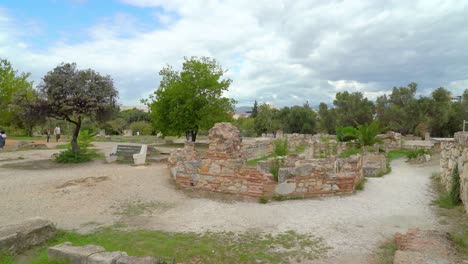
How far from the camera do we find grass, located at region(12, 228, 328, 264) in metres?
4.79

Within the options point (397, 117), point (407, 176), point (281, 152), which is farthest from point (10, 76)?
point (397, 117)

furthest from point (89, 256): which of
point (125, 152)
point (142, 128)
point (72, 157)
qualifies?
point (142, 128)

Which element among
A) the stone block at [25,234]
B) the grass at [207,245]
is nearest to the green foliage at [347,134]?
the grass at [207,245]

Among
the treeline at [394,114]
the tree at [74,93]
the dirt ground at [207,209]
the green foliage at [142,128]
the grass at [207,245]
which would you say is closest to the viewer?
the grass at [207,245]

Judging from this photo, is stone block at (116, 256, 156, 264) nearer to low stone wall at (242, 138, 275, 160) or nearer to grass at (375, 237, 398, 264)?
grass at (375, 237, 398, 264)

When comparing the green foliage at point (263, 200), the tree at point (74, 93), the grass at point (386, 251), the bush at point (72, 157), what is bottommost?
the grass at point (386, 251)

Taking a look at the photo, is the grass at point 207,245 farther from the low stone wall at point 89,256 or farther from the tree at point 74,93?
the tree at point 74,93

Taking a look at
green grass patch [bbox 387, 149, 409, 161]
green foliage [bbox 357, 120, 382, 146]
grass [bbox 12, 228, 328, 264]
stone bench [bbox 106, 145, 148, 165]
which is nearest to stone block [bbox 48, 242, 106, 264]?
grass [bbox 12, 228, 328, 264]

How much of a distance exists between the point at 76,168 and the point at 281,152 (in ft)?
29.3

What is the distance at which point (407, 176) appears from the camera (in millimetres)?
12281

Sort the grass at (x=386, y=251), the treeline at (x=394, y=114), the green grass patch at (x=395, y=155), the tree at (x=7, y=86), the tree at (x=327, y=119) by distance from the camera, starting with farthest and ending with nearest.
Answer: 1. the tree at (x=327, y=119)
2. the treeline at (x=394, y=114)
3. the tree at (x=7, y=86)
4. the green grass patch at (x=395, y=155)
5. the grass at (x=386, y=251)

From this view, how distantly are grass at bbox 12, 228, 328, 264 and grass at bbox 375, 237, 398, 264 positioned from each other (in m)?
0.79

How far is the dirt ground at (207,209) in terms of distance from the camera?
Answer: 20.1ft

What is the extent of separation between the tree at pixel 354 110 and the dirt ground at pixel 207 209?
3318 centimetres
